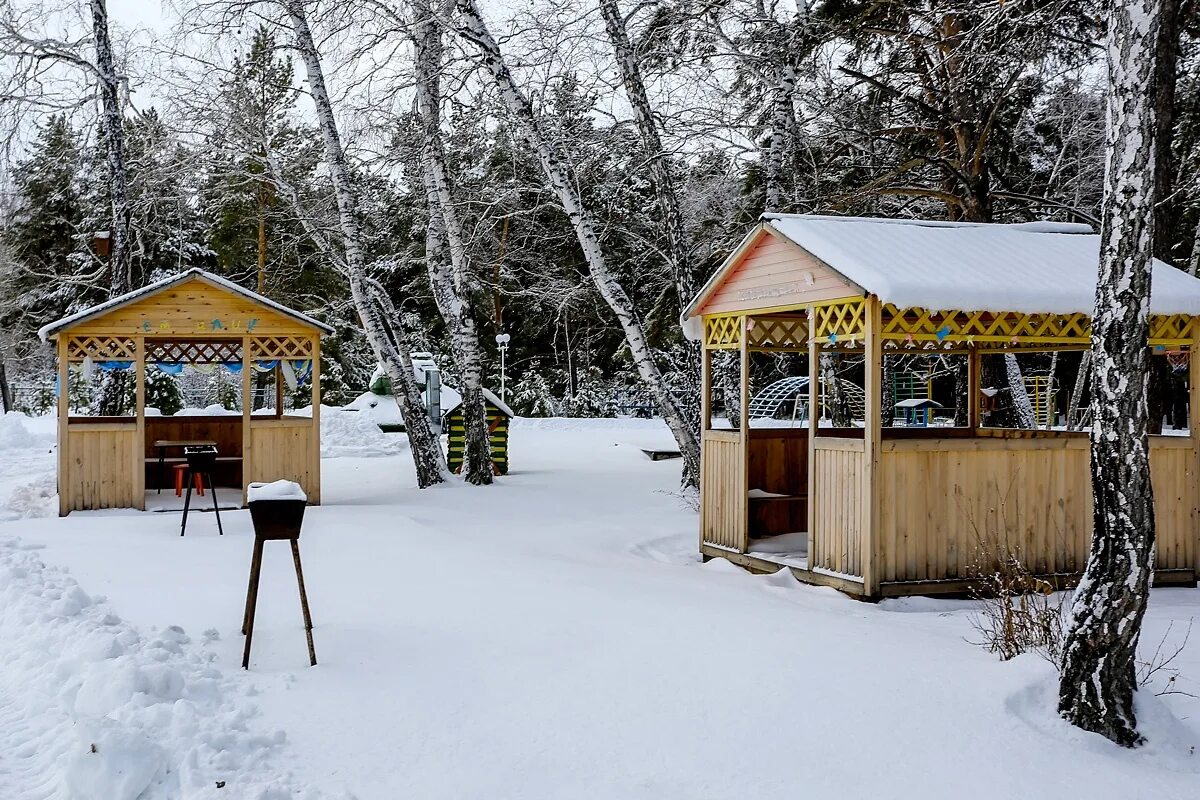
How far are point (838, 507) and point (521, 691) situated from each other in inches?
153

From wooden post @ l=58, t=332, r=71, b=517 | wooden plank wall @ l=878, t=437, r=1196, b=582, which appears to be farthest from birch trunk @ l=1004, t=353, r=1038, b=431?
wooden post @ l=58, t=332, r=71, b=517

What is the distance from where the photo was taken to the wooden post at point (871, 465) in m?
7.48

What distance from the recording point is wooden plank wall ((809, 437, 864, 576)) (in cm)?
780

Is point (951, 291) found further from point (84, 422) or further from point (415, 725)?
point (84, 422)

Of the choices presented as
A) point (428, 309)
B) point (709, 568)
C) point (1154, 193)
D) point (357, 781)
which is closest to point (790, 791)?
point (357, 781)

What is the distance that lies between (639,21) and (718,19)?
0.93 m

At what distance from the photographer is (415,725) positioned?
4449 millimetres

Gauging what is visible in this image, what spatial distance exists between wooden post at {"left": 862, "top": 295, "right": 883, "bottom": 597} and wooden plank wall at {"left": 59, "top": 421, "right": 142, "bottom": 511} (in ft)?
29.5

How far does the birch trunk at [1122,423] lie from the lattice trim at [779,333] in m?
5.01

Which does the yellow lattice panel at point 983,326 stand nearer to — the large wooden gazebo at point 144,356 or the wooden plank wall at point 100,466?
the large wooden gazebo at point 144,356

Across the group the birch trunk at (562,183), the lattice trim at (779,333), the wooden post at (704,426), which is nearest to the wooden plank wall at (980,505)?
the lattice trim at (779,333)

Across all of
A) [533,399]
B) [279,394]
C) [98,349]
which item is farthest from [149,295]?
[533,399]

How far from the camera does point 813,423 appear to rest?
8.23 meters

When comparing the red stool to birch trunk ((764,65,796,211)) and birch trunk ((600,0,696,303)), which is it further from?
birch trunk ((764,65,796,211))
